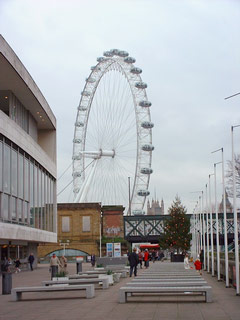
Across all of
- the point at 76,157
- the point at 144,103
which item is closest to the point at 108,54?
the point at 144,103

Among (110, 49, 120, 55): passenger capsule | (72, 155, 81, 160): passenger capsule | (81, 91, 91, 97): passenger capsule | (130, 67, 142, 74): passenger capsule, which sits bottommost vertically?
(72, 155, 81, 160): passenger capsule

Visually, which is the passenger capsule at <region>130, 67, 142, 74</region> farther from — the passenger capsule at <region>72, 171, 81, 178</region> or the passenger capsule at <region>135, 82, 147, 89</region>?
the passenger capsule at <region>72, 171, 81, 178</region>

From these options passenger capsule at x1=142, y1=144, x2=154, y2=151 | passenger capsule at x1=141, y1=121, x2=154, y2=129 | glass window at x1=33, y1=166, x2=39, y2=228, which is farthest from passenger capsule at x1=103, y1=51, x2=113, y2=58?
glass window at x1=33, y1=166, x2=39, y2=228

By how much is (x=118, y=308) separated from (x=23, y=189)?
92.3 feet

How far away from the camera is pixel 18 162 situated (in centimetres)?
4266

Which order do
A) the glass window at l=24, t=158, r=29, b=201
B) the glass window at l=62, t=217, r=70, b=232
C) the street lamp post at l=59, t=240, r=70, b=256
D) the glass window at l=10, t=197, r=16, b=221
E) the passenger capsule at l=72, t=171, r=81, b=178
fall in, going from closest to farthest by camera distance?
the glass window at l=10, t=197, r=16, b=221
the glass window at l=24, t=158, r=29, b=201
the passenger capsule at l=72, t=171, r=81, b=178
the street lamp post at l=59, t=240, r=70, b=256
the glass window at l=62, t=217, r=70, b=232

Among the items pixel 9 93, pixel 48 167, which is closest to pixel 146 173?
pixel 48 167

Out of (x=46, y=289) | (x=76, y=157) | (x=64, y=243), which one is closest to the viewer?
(x=46, y=289)

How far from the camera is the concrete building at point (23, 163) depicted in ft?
126

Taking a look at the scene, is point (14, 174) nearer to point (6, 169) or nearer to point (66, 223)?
point (6, 169)

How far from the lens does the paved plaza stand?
1546cm

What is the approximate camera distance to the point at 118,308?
17.5m

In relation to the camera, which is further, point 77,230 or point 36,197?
point 77,230

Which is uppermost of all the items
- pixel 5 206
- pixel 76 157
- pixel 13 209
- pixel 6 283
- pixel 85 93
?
pixel 85 93
